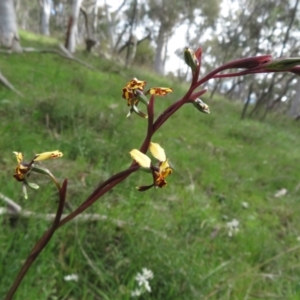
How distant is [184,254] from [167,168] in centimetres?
141

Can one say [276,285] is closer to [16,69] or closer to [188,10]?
[16,69]

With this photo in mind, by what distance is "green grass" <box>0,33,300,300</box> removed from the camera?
62.6 inches

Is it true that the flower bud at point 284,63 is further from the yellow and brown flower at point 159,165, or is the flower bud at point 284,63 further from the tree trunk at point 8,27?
the tree trunk at point 8,27

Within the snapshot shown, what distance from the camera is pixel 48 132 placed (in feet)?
10.2

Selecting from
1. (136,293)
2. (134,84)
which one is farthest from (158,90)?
(136,293)

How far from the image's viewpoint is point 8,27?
6.35 meters

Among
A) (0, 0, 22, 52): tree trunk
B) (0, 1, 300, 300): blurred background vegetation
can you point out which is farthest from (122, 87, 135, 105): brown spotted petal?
(0, 0, 22, 52): tree trunk

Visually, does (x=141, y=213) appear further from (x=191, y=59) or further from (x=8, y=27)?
(x=8, y=27)

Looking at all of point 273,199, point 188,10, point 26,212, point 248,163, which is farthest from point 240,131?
point 188,10

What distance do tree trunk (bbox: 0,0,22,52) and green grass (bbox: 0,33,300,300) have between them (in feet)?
5.12

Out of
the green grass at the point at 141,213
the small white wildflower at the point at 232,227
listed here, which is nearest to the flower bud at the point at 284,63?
the green grass at the point at 141,213

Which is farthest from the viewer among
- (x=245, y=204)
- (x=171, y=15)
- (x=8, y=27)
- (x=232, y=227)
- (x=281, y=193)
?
(x=171, y=15)

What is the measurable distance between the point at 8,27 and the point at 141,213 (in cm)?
537

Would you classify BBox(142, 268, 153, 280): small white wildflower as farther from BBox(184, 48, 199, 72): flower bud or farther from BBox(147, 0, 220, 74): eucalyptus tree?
BBox(147, 0, 220, 74): eucalyptus tree
